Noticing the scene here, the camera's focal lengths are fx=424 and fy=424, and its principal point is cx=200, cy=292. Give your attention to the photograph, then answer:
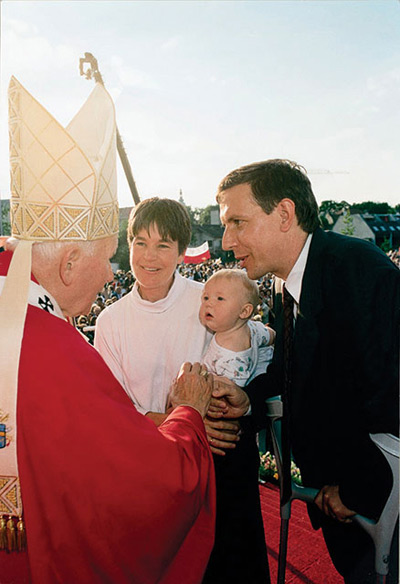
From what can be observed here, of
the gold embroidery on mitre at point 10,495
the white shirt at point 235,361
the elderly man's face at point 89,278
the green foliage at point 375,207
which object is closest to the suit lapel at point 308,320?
the white shirt at point 235,361

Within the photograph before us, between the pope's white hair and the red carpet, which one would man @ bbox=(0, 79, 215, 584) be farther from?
the red carpet

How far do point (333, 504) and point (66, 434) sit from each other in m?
1.33

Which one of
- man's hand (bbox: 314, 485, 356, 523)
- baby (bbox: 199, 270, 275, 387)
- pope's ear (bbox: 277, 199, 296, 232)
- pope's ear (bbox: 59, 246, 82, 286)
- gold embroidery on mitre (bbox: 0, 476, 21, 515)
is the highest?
pope's ear (bbox: 277, 199, 296, 232)

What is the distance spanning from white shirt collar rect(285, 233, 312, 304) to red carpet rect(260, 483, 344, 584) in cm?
200

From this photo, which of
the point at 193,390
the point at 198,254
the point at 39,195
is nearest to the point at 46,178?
the point at 39,195

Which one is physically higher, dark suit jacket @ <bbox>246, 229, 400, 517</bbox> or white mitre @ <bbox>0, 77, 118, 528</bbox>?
white mitre @ <bbox>0, 77, 118, 528</bbox>

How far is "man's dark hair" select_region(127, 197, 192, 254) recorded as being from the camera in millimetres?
2408

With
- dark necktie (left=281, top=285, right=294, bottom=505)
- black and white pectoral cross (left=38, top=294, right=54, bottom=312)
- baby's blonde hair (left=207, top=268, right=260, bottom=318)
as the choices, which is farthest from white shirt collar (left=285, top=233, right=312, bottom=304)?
black and white pectoral cross (left=38, top=294, right=54, bottom=312)

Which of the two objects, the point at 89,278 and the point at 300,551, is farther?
the point at 300,551

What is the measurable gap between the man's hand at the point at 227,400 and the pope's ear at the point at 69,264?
90 centimetres

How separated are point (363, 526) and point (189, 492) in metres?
0.93

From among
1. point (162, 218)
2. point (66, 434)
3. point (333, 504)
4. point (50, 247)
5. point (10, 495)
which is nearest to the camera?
point (66, 434)

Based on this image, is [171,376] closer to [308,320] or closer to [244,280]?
[244,280]

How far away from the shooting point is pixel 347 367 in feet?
6.07
